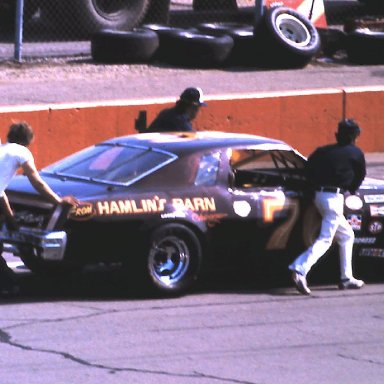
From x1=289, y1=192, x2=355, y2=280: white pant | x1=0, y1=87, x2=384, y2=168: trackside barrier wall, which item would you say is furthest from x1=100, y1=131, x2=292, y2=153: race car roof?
x1=0, y1=87, x2=384, y2=168: trackside barrier wall

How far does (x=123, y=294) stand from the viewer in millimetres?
11047

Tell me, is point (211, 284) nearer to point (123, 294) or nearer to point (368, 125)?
point (123, 294)

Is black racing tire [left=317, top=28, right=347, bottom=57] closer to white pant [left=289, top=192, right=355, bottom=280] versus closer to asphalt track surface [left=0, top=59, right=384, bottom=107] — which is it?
asphalt track surface [left=0, top=59, right=384, bottom=107]

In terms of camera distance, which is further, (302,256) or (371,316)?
(302,256)

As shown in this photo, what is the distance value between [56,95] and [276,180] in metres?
7.88

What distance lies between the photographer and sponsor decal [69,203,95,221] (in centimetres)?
1040

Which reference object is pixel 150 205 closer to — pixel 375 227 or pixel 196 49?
pixel 375 227

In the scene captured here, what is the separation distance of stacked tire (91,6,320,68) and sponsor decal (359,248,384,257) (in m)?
9.52

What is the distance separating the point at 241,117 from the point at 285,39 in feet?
12.9

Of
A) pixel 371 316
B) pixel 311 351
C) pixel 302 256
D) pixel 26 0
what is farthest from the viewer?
pixel 26 0

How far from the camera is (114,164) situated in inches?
441

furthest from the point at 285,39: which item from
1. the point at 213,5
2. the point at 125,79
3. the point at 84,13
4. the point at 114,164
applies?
the point at 114,164

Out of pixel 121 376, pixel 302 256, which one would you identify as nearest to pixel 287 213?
pixel 302 256

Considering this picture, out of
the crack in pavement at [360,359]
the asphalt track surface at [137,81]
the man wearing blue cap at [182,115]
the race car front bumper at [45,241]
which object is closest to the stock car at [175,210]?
the race car front bumper at [45,241]
